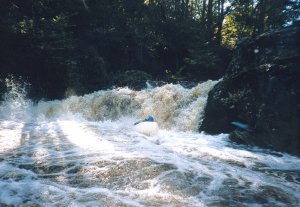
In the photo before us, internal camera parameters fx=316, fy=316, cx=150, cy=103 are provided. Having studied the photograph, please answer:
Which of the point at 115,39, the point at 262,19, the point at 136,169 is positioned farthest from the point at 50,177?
the point at 262,19

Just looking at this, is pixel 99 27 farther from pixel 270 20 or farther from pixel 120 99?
pixel 270 20

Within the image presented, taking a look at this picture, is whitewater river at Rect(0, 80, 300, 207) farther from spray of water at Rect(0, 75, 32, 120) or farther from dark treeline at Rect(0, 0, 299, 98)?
dark treeline at Rect(0, 0, 299, 98)

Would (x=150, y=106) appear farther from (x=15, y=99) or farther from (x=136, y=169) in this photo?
(x=15, y=99)

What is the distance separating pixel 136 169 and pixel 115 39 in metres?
14.3

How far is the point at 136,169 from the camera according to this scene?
513 centimetres

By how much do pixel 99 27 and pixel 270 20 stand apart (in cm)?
1013

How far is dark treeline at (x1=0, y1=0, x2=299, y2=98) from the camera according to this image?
1438 cm

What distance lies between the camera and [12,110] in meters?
13.4

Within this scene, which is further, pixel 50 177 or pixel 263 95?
pixel 263 95

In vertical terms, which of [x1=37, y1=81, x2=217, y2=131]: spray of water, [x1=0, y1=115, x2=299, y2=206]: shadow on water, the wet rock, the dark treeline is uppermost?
the dark treeline

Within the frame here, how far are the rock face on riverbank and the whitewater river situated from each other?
17.7 inches

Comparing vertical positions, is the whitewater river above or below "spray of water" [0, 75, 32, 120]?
below

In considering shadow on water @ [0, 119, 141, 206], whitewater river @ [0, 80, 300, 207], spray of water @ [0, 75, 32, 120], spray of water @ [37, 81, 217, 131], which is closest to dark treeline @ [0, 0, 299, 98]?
spray of water @ [0, 75, 32, 120]

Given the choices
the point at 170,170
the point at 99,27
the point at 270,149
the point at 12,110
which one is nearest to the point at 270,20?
the point at 99,27
